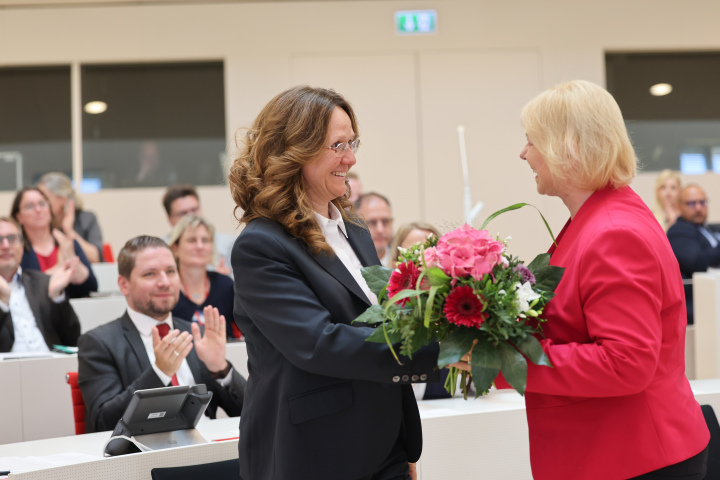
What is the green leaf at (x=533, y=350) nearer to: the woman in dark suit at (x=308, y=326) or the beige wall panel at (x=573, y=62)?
the woman in dark suit at (x=308, y=326)

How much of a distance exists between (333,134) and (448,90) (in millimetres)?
6595

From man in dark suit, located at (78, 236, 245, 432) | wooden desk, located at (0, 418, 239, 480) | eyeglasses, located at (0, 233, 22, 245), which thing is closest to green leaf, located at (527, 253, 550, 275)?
wooden desk, located at (0, 418, 239, 480)

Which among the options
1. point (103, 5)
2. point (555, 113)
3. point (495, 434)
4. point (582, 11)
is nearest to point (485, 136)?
point (582, 11)

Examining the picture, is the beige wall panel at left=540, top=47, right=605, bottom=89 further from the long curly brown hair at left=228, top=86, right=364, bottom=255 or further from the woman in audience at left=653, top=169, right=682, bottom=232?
the long curly brown hair at left=228, top=86, right=364, bottom=255

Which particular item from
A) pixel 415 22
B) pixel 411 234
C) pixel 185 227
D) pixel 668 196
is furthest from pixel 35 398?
pixel 415 22

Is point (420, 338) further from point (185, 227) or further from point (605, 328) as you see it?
point (185, 227)

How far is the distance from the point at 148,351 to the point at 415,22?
580 centimetres

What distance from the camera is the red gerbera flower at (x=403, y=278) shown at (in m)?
1.77

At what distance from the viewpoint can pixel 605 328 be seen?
1698 millimetres

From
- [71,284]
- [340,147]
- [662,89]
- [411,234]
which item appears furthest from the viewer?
[662,89]

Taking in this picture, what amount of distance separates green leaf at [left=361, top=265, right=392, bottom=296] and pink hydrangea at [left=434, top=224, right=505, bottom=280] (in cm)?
17

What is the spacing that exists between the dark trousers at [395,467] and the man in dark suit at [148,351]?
129 cm

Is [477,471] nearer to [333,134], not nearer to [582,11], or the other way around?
[333,134]

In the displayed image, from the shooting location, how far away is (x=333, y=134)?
1.98 metres
